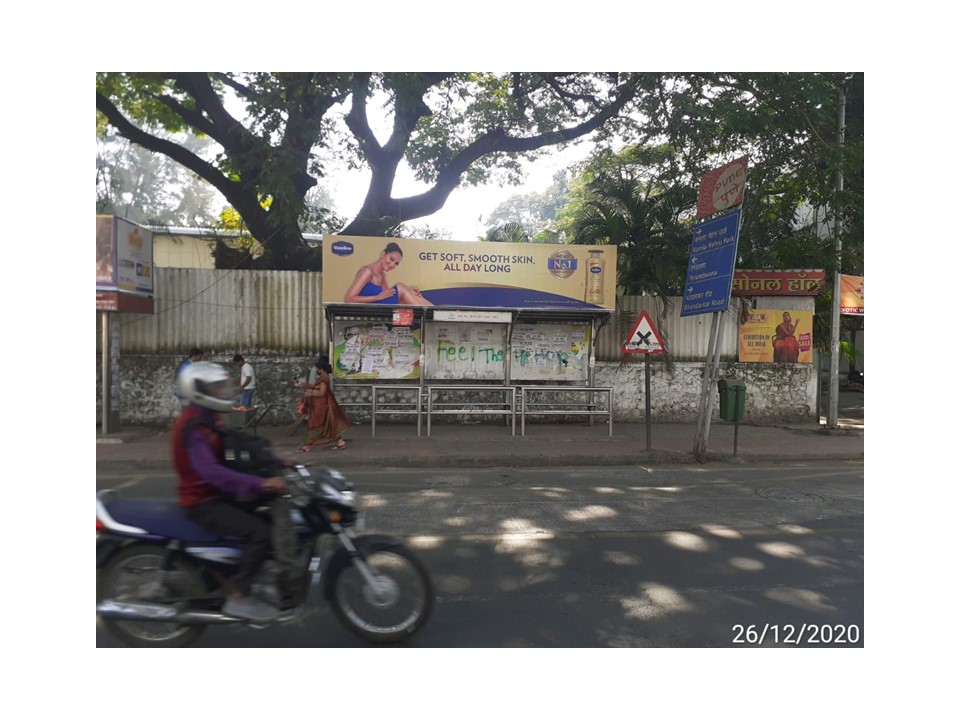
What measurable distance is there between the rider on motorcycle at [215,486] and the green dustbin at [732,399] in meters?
8.11

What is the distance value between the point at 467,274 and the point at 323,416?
4.00 meters

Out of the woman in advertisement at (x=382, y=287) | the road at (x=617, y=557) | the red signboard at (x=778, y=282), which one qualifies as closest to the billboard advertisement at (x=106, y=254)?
the road at (x=617, y=557)

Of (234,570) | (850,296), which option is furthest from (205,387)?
(850,296)

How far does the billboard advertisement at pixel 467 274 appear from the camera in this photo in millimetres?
10703

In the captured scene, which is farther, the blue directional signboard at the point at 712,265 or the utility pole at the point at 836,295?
the utility pole at the point at 836,295

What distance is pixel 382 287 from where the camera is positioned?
10766 mm

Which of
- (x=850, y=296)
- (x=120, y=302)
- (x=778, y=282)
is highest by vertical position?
(x=778, y=282)

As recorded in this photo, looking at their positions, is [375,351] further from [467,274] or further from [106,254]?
[106,254]

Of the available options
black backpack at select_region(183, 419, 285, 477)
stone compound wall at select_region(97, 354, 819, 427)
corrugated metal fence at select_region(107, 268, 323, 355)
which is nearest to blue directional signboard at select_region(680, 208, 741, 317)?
stone compound wall at select_region(97, 354, 819, 427)

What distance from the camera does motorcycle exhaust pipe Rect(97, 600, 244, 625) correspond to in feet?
10.5

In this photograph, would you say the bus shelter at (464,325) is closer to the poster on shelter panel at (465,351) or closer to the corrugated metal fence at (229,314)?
the poster on shelter panel at (465,351)
